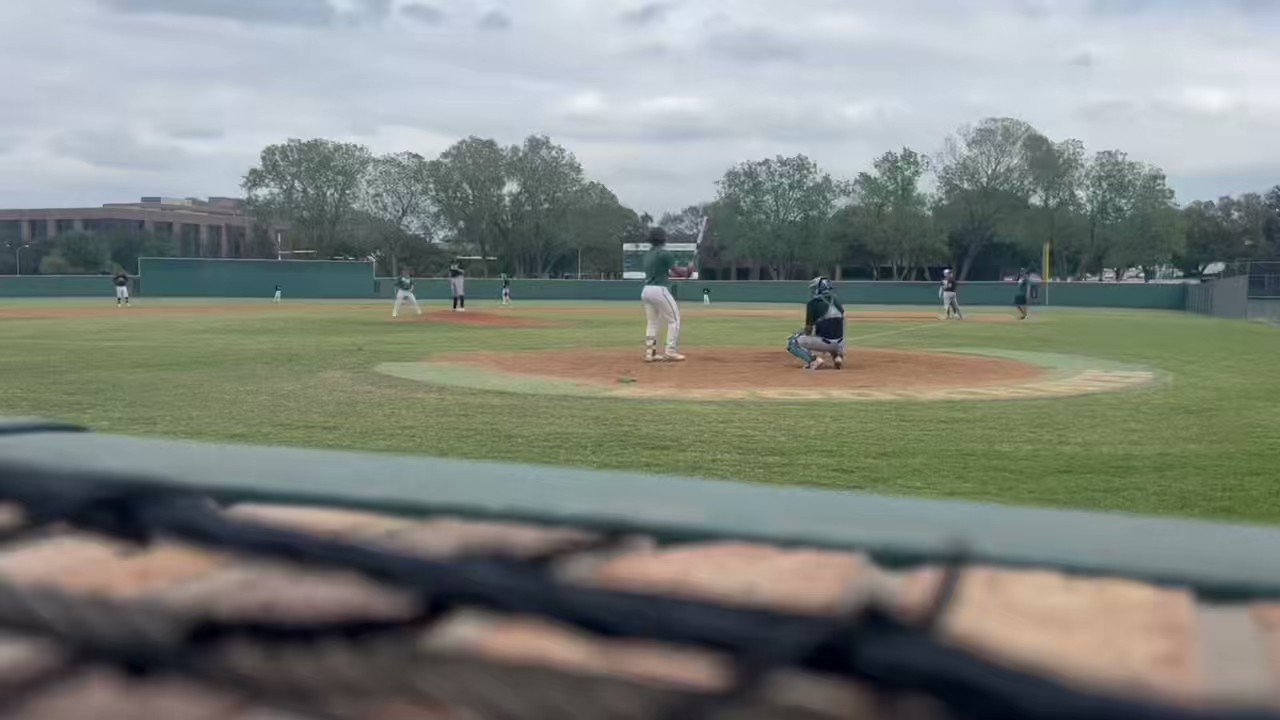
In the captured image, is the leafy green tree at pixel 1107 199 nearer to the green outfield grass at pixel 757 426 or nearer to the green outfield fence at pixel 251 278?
the green outfield fence at pixel 251 278

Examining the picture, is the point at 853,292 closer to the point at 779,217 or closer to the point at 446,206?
the point at 779,217

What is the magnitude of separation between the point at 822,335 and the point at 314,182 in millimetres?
73377

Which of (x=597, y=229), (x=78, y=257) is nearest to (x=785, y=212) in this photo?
(x=597, y=229)

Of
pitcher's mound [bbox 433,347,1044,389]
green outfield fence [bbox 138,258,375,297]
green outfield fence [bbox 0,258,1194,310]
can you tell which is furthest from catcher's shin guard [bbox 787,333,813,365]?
green outfield fence [bbox 138,258,375,297]

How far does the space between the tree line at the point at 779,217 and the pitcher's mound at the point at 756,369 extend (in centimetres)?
5454

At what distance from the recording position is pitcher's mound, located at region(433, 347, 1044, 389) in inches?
510

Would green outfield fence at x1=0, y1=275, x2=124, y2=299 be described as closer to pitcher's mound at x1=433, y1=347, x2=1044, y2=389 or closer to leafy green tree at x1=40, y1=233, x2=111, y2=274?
leafy green tree at x1=40, y1=233, x2=111, y2=274

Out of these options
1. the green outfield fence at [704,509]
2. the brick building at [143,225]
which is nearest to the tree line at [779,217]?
the brick building at [143,225]

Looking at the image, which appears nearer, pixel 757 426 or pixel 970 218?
pixel 757 426

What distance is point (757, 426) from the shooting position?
930 centimetres

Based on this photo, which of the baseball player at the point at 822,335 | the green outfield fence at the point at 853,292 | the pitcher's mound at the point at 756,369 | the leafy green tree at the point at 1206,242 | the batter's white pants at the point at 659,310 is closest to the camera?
the pitcher's mound at the point at 756,369

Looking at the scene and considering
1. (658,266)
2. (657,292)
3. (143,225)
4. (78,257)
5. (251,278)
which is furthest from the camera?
(143,225)

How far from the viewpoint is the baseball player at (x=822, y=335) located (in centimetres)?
1448

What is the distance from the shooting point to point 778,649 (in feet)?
4.81
